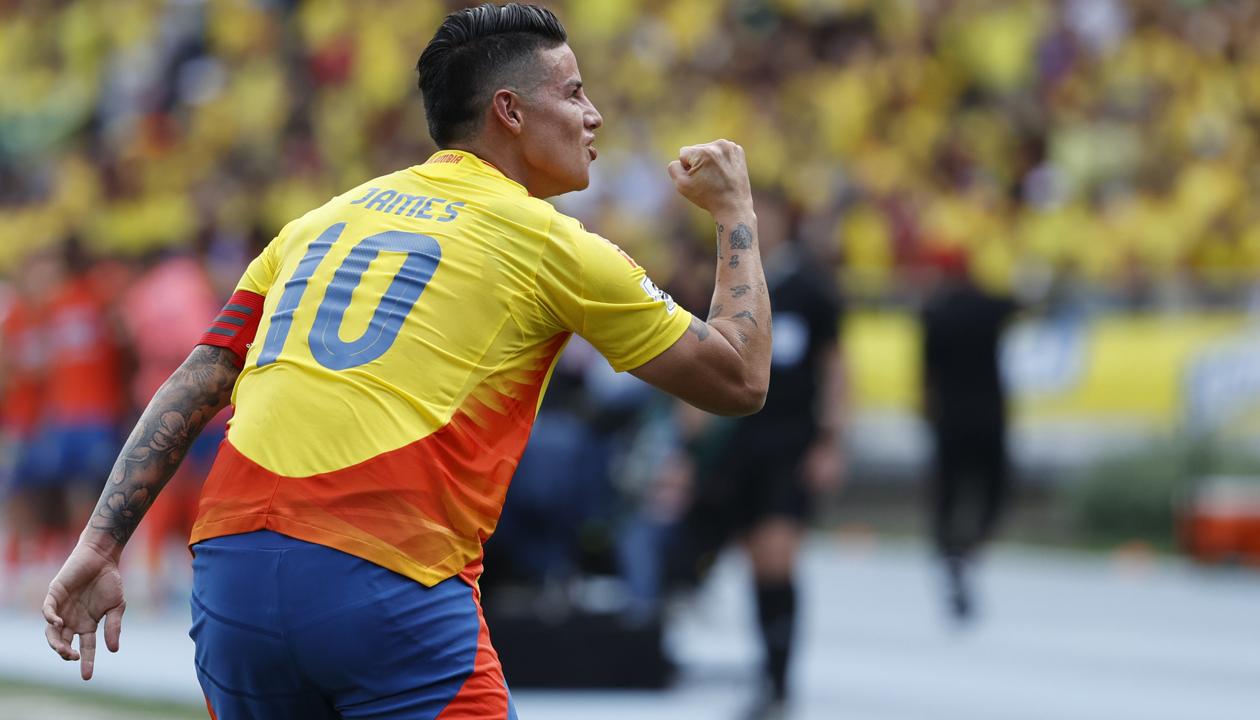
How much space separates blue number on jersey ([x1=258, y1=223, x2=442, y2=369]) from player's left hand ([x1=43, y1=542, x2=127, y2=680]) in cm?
56

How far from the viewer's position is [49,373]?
13438 millimetres

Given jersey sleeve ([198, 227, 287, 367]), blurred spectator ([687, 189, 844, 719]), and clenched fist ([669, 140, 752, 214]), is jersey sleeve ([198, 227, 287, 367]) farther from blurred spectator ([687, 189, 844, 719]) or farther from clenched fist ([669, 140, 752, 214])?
blurred spectator ([687, 189, 844, 719])

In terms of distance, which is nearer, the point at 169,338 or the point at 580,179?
the point at 580,179

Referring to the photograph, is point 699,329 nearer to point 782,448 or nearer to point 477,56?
point 477,56

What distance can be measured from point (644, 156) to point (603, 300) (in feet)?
56.3

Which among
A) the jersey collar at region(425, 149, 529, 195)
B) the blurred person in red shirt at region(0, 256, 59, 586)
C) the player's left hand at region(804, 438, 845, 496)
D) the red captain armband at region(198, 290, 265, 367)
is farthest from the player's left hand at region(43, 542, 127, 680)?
the blurred person in red shirt at region(0, 256, 59, 586)

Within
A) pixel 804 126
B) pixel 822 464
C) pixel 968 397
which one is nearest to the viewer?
pixel 822 464

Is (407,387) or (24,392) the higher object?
(407,387)

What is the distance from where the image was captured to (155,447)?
391 cm

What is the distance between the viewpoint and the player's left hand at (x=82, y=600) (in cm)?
385

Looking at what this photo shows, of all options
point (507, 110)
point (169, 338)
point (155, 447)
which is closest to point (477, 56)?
point (507, 110)

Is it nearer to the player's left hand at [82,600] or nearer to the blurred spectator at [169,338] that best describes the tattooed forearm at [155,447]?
the player's left hand at [82,600]

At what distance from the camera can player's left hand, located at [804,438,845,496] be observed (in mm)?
9148

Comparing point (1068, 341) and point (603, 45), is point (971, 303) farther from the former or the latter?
point (603, 45)
